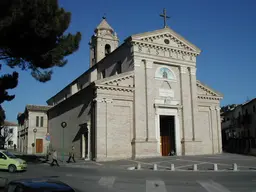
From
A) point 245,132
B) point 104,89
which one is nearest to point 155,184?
point 104,89

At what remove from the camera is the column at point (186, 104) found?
29336 mm

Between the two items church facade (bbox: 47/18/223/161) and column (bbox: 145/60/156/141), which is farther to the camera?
column (bbox: 145/60/156/141)

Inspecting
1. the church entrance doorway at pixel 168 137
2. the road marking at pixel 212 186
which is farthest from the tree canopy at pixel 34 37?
the church entrance doorway at pixel 168 137

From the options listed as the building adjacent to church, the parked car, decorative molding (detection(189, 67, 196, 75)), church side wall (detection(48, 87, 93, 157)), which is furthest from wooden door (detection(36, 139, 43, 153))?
the parked car

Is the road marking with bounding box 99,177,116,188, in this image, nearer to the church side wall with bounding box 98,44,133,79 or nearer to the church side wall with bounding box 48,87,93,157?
the church side wall with bounding box 48,87,93,157

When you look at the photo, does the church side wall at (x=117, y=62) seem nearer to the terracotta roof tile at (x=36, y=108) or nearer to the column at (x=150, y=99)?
the column at (x=150, y=99)

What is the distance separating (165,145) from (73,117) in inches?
420

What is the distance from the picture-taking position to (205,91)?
3266 cm

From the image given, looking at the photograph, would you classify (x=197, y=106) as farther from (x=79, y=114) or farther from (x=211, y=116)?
(x=79, y=114)

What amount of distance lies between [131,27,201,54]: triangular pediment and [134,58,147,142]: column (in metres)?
2.41

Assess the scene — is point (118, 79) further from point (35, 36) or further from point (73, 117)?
point (35, 36)

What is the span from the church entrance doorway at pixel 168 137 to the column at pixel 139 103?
3788 mm

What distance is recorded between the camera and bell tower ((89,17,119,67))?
42.6 metres

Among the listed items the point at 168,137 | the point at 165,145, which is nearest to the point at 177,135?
the point at 168,137
